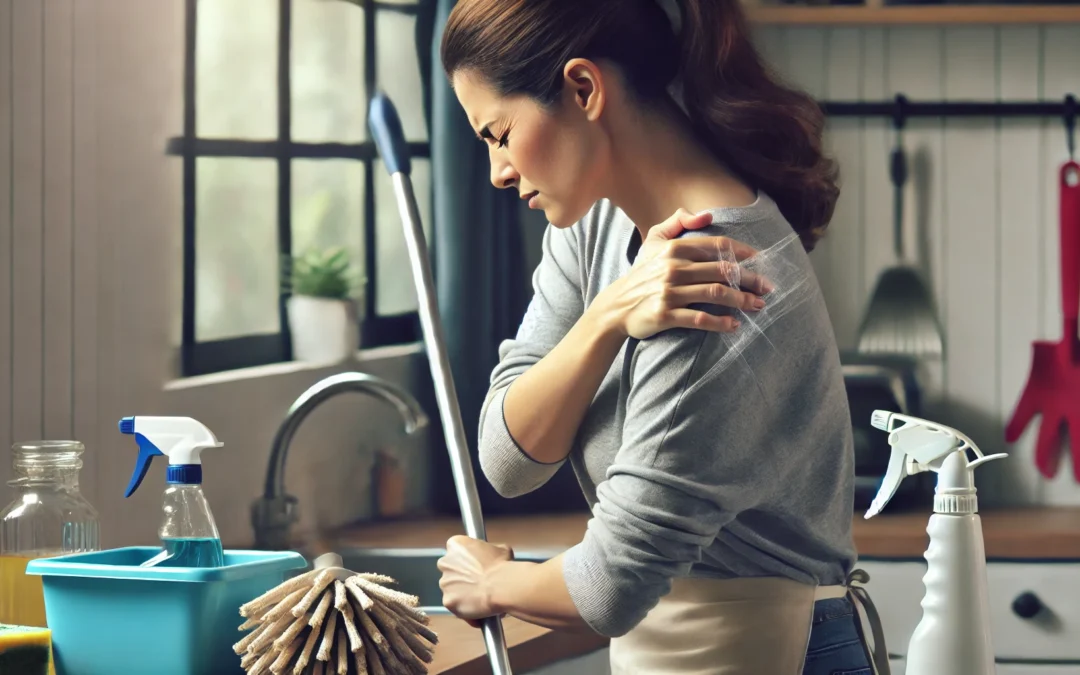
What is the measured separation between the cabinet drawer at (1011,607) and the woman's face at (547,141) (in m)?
1.07

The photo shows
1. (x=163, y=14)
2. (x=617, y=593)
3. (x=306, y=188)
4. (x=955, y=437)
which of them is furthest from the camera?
(x=306, y=188)

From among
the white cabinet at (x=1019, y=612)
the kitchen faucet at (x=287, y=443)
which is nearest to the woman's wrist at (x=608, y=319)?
the kitchen faucet at (x=287, y=443)

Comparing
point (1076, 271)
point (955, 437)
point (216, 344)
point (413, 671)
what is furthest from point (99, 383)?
point (1076, 271)

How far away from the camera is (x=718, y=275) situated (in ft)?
3.00

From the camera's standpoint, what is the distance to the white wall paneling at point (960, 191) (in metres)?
2.35

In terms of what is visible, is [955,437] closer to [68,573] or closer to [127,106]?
[68,573]

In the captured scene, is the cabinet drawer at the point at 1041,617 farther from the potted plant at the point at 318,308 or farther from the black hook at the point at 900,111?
the potted plant at the point at 318,308

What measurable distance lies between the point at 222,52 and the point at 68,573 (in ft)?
3.89

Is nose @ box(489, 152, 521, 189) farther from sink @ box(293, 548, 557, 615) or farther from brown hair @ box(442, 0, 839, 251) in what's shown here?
sink @ box(293, 548, 557, 615)

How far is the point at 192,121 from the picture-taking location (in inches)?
74.9

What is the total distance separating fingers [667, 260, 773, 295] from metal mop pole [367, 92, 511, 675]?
0.88 ft

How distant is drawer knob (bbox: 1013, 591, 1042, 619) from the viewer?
72.4 inches

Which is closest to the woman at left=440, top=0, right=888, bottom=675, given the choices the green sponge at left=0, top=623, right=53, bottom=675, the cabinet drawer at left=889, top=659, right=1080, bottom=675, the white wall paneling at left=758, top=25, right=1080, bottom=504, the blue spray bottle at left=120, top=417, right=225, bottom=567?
the blue spray bottle at left=120, top=417, right=225, bottom=567

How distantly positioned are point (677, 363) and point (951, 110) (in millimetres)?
1696
